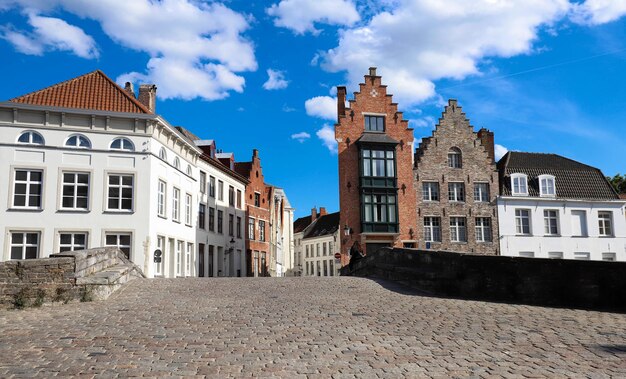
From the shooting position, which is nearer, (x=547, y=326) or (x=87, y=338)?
(x=87, y=338)

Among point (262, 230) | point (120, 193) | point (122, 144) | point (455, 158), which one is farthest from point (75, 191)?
point (262, 230)

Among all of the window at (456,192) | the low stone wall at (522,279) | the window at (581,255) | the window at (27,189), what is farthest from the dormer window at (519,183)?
the window at (27,189)

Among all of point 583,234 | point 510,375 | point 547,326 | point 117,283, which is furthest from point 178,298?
point 583,234

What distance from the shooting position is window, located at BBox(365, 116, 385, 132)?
1458 inches

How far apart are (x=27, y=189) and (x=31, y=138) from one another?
246 centimetres

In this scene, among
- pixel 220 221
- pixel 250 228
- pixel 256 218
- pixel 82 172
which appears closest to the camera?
pixel 82 172

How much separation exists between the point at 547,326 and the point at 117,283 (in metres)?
10.4

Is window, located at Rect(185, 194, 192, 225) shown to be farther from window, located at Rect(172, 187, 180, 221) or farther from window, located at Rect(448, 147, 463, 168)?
window, located at Rect(448, 147, 463, 168)

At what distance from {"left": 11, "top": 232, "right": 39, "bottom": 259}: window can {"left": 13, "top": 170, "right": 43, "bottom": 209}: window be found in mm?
1380

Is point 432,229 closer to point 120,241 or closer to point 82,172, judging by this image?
point 120,241

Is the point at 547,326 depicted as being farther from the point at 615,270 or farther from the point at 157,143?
the point at 157,143

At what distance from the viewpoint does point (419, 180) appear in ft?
121

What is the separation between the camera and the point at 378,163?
3634 centimetres

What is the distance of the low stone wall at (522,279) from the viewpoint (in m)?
11.8
